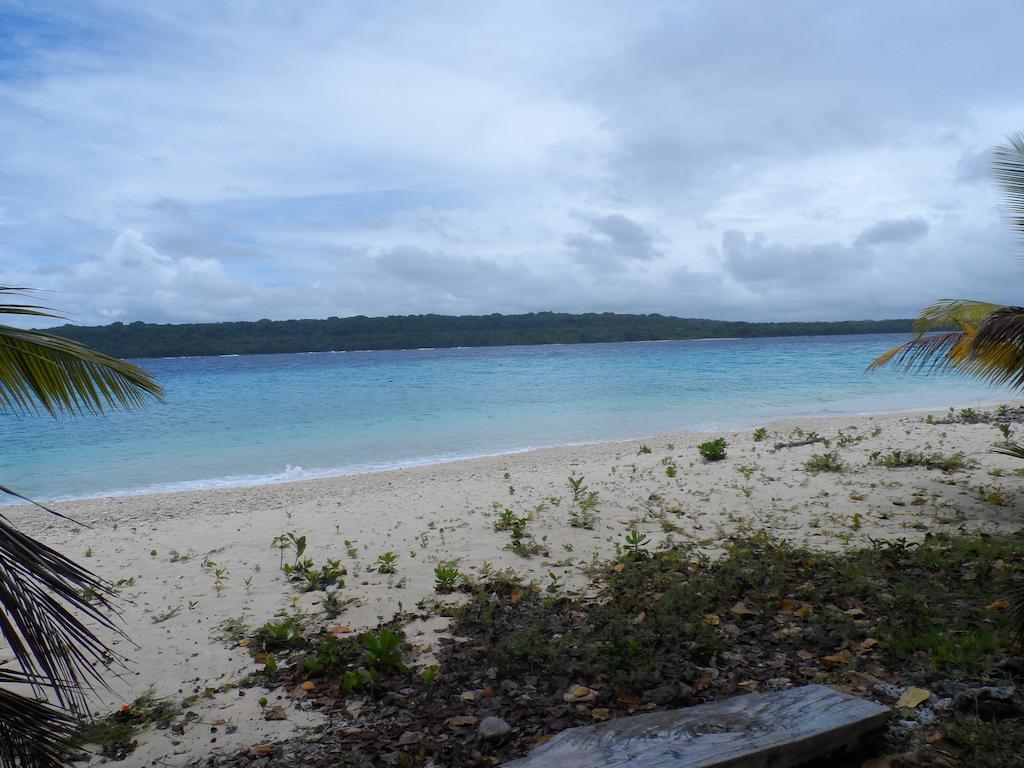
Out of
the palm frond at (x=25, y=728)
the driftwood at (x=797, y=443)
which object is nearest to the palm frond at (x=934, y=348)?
the driftwood at (x=797, y=443)

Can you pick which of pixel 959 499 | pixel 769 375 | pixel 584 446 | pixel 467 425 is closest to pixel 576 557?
pixel 959 499

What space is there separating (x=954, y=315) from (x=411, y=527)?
263 inches

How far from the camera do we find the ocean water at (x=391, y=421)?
50.6 ft

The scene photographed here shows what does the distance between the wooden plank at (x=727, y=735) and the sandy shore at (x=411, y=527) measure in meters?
1.82

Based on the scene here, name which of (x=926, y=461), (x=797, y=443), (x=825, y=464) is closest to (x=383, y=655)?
(x=825, y=464)

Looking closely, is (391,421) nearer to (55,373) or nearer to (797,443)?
(797,443)

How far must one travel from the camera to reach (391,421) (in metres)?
21.9

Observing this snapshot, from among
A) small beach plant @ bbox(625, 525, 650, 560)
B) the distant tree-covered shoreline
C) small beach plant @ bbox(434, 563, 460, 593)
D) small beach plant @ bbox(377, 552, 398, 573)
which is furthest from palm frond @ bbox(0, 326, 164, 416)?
the distant tree-covered shoreline

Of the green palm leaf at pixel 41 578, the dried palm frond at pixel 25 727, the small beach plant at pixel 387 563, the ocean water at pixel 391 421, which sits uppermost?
the green palm leaf at pixel 41 578

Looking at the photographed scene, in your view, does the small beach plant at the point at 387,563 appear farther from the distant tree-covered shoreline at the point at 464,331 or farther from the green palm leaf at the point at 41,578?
the distant tree-covered shoreline at the point at 464,331

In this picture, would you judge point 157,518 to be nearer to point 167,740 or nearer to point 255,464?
point 255,464

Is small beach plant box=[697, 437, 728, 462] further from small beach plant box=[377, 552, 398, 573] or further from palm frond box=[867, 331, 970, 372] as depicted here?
small beach plant box=[377, 552, 398, 573]

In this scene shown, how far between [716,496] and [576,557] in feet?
9.13

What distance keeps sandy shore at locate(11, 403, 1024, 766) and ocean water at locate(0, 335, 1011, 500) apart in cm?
366
